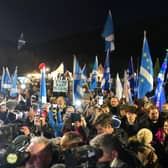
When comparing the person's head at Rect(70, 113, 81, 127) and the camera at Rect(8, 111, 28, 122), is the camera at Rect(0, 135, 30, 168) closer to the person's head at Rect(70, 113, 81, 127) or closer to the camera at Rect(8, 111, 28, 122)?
the person's head at Rect(70, 113, 81, 127)

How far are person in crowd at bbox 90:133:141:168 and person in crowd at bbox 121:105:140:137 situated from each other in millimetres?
2804

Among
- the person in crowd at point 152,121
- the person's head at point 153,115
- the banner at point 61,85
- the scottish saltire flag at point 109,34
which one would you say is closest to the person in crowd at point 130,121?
the person in crowd at point 152,121

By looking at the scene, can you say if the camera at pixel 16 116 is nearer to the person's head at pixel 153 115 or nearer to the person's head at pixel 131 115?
the person's head at pixel 131 115

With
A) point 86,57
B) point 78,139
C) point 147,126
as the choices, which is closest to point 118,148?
point 78,139

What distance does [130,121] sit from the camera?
6312mm

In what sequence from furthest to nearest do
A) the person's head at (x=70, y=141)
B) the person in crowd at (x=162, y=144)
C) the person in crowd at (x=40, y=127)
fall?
the person in crowd at (x=40, y=127)
the person in crowd at (x=162, y=144)
the person's head at (x=70, y=141)

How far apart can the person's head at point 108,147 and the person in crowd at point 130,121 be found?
2.81 metres

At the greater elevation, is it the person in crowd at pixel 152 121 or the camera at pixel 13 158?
the person in crowd at pixel 152 121

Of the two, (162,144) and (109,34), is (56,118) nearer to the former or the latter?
(162,144)

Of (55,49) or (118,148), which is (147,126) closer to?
(118,148)

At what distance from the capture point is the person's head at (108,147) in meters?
2.96

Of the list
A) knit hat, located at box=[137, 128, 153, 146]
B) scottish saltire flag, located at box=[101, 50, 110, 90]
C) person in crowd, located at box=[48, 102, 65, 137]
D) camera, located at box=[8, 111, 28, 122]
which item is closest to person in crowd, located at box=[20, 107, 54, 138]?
person in crowd, located at box=[48, 102, 65, 137]

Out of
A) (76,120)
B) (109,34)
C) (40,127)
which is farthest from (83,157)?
(109,34)

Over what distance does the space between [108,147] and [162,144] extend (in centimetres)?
223
